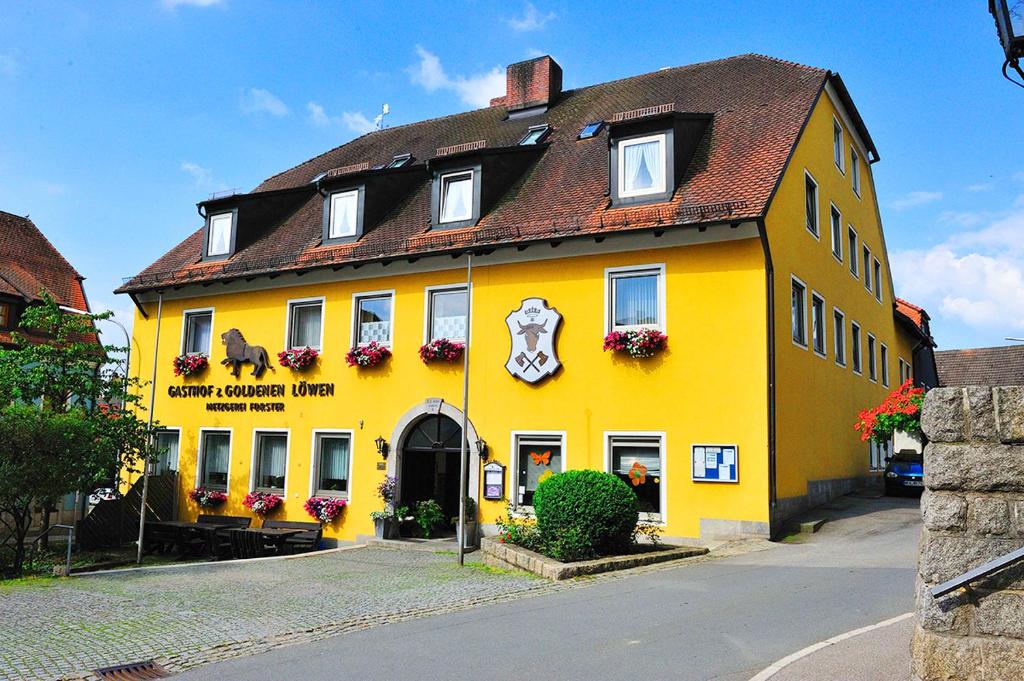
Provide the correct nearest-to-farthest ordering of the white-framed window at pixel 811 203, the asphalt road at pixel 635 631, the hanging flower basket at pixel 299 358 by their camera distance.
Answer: the asphalt road at pixel 635 631
the white-framed window at pixel 811 203
the hanging flower basket at pixel 299 358

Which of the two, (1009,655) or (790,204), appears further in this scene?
(790,204)

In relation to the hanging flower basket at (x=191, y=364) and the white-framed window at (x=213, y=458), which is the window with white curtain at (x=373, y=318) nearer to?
the white-framed window at (x=213, y=458)

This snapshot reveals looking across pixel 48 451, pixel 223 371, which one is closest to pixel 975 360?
pixel 223 371

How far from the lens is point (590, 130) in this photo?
20703 mm

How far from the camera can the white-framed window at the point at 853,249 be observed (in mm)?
23625

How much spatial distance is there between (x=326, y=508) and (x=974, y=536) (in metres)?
15.9

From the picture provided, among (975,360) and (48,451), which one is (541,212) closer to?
(48,451)

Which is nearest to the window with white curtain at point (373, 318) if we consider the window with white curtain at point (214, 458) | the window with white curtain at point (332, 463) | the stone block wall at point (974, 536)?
the window with white curtain at point (332, 463)

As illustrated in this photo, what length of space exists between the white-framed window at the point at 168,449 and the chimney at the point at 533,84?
12.8 metres

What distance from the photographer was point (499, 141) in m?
22.5

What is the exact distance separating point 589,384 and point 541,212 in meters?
3.95

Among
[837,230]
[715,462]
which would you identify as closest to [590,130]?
[837,230]

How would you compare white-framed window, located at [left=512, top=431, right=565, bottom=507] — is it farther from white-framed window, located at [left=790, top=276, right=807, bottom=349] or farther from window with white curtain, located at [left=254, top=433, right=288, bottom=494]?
window with white curtain, located at [left=254, top=433, right=288, bottom=494]

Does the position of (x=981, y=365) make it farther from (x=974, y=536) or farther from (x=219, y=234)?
(x=974, y=536)
